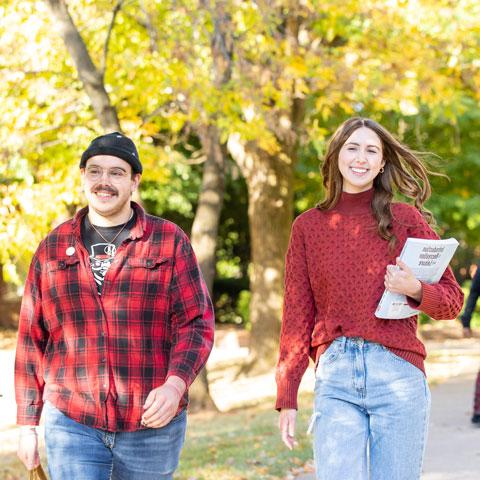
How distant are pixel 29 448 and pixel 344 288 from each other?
53.2 inches

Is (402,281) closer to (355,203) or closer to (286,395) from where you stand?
(355,203)

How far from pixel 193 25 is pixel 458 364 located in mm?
9667

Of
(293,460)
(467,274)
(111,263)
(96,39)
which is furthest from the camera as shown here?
(467,274)

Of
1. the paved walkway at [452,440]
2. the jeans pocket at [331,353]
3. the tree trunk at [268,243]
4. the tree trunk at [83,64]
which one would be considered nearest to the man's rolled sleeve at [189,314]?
the jeans pocket at [331,353]

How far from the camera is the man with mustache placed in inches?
145

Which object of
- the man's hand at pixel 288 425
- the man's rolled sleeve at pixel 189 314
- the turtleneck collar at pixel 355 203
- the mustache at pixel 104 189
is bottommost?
the man's hand at pixel 288 425

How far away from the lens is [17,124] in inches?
494

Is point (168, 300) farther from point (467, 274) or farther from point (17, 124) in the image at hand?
point (467, 274)

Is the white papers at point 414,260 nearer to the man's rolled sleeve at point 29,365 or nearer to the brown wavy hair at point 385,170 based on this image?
the brown wavy hair at point 385,170

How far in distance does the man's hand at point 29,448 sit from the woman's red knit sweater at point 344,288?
3.13ft

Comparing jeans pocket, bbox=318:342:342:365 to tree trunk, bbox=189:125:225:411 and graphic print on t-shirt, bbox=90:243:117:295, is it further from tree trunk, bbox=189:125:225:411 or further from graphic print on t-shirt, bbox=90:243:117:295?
tree trunk, bbox=189:125:225:411

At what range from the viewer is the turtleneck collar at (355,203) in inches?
156

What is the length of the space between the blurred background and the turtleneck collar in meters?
4.11

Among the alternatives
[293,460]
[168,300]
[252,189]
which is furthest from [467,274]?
[168,300]
